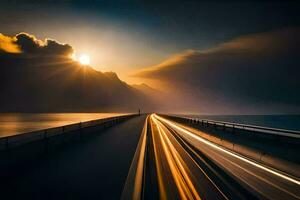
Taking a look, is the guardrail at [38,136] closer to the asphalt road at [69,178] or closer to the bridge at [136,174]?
the bridge at [136,174]

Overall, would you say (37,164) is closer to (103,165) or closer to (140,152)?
(103,165)

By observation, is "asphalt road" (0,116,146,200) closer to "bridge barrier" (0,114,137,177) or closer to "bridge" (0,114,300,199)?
"bridge" (0,114,300,199)

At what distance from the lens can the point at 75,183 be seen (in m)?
10.9

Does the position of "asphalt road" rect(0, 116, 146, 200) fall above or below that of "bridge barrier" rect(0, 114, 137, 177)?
below

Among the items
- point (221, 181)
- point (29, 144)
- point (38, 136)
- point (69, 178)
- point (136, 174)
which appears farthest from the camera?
point (38, 136)

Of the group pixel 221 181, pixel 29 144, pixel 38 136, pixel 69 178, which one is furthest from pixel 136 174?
pixel 38 136

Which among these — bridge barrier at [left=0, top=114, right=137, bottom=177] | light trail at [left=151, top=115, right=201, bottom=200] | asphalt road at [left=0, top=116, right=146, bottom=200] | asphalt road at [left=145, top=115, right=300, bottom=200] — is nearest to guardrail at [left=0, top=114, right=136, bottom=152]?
bridge barrier at [left=0, top=114, right=137, bottom=177]

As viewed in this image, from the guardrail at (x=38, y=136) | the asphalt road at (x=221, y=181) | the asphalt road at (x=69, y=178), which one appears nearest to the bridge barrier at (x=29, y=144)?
the guardrail at (x=38, y=136)

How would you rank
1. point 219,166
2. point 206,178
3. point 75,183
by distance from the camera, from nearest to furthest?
point 75,183
point 206,178
point 219,166

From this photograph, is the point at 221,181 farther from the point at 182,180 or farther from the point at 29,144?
the point at 29,144

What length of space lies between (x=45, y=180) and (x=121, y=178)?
2.80 m

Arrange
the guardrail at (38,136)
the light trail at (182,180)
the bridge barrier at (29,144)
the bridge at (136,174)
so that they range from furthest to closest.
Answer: the guardrail at (38,136) < the bridge barrier at (29,144) < the bridge at (136,174) < the light trail at (182,180)

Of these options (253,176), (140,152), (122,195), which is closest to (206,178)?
(253,176)

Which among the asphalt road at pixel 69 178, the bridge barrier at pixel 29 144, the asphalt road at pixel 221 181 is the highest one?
the bridge barrier at pixel 29 144
